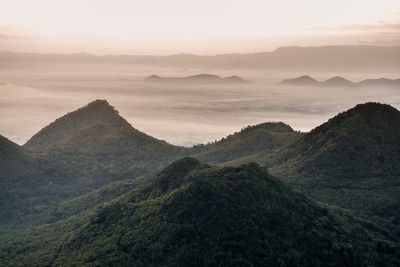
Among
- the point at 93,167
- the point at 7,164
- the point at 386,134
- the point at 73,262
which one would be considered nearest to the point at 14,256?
the point at 73,262

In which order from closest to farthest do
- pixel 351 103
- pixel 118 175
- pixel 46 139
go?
pixel 118 175 < pixel 46 139 < pixel 351 103

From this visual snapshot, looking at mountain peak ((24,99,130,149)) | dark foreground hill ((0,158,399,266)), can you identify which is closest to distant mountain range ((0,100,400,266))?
dark foreground hill ((0,158,399,266))

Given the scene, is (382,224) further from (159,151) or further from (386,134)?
(159,151)

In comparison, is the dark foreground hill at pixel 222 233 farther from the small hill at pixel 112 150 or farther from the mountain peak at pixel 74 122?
the mountain peak at pixel 74 122

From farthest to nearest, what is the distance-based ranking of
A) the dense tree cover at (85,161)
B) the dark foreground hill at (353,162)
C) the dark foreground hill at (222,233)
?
the dense tree cover at (85,161), the dark foreground hill at (353,162), the dark foreground hill at (222,233)

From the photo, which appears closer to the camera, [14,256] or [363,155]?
[14,256]

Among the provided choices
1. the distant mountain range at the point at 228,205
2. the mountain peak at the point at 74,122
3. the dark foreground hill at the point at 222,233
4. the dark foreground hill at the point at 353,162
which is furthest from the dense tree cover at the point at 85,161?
the dark foreground hill at the point at 222,233

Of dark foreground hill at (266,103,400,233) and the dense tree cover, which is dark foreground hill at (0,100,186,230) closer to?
the dense tree cover
